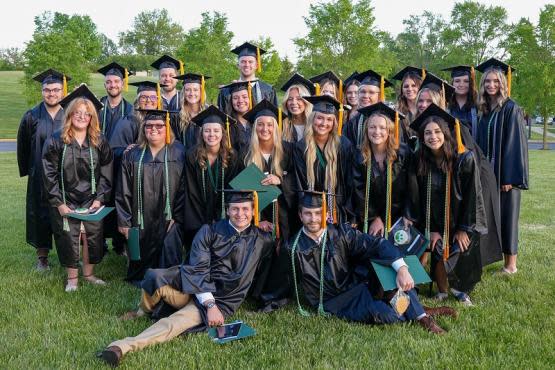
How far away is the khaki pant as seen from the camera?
3674mm

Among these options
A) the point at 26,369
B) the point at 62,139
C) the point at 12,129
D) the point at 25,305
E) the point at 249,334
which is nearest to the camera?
the point at 26,369

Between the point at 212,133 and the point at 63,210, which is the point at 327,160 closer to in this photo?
the point at 212,133

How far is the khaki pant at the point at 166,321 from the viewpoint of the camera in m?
3.67

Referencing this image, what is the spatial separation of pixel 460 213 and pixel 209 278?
89.7 inches

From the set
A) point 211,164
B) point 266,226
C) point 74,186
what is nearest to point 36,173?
point 74,186

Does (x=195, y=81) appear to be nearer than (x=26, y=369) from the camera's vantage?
No

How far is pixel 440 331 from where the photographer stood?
3998mm

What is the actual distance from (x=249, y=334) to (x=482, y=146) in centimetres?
327

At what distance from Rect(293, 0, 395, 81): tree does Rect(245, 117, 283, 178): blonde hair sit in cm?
2015

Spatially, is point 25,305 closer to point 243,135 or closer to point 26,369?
point 26,369

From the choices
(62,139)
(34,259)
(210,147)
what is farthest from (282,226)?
(34,259)

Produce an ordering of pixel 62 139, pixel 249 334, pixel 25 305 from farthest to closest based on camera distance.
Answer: pixel 62 139 → pixel 25 305 → pixel 249 334

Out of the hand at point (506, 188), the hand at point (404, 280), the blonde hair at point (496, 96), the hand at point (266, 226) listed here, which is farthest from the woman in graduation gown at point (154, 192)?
the hand at point (506, 188)

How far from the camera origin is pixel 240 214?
4.47m
